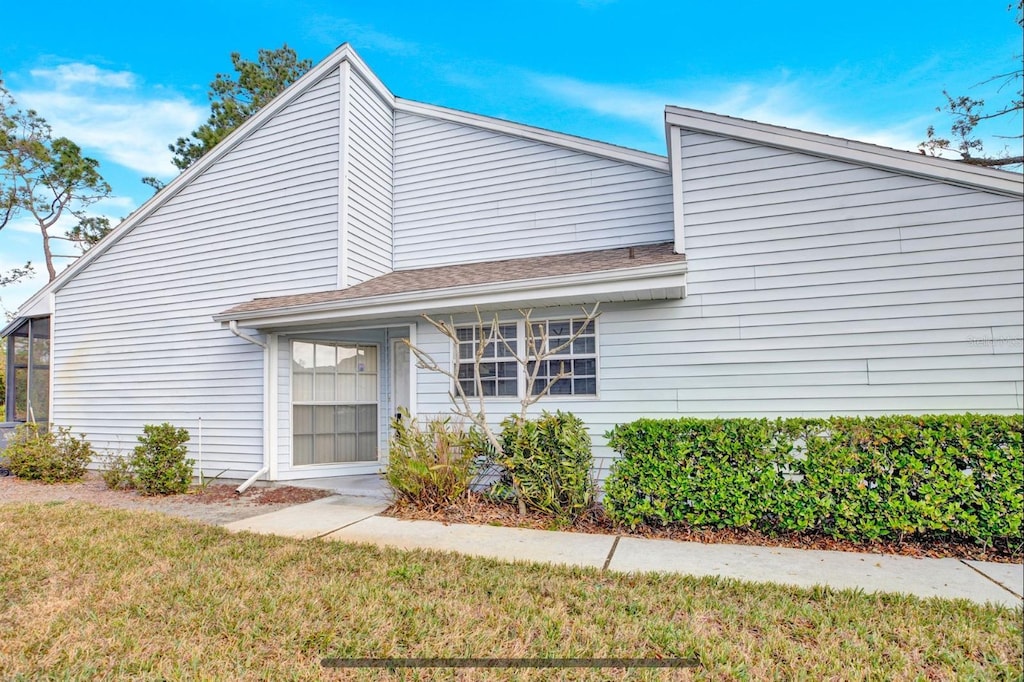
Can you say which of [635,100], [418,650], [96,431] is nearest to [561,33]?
[635,100]

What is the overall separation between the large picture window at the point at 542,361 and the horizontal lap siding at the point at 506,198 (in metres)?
1.61

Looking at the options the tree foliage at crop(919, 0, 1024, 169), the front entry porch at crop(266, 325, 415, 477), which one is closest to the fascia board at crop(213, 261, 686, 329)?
the front entry porch at crop(266, 325, 415, 477)

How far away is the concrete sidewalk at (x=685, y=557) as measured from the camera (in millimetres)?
3543

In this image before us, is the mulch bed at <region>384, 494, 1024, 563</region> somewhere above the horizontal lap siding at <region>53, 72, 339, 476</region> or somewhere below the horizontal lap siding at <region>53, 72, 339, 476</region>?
below

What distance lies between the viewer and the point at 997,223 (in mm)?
4773

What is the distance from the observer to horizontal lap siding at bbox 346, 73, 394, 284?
7828 mm

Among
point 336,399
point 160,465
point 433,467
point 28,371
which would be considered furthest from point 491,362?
point 28,371

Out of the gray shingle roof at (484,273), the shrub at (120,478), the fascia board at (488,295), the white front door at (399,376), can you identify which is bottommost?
the shrub at (120,478)

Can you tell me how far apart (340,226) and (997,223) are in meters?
7.18

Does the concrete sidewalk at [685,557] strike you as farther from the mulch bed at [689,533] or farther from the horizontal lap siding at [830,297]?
the horizontal lap siding at [830,297]

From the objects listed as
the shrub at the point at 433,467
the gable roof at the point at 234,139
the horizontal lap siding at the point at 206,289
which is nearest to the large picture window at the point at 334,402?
the horizontal lap siding at the point at 206,289

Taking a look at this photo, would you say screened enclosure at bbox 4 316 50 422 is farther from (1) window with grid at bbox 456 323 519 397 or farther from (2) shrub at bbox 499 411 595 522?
(2) shrub at bbox 499 411 595 522

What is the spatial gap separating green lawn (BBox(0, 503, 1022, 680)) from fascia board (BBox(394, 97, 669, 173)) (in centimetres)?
Result: 545

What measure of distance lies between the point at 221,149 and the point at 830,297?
28.5ft
